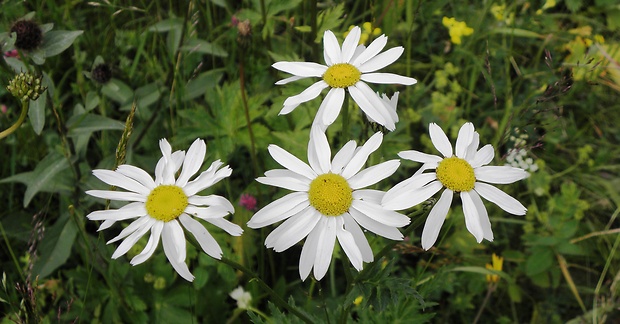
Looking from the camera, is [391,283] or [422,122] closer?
[391,283]

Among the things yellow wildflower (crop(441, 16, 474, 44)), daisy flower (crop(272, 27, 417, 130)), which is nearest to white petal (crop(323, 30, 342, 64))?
daisy flower (crop(272, 27, 417, 130))

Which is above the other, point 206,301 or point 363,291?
point 363,291

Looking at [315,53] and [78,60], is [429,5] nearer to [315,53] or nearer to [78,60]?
[315,53]

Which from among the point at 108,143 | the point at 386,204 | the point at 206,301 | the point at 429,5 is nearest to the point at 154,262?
the point at 206,301

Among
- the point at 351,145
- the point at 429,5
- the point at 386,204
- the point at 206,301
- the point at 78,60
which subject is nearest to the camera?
the point at 386,204

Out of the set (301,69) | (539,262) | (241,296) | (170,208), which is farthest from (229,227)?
(539,262)

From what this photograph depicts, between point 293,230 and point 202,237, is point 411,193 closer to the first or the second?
point 293,230
